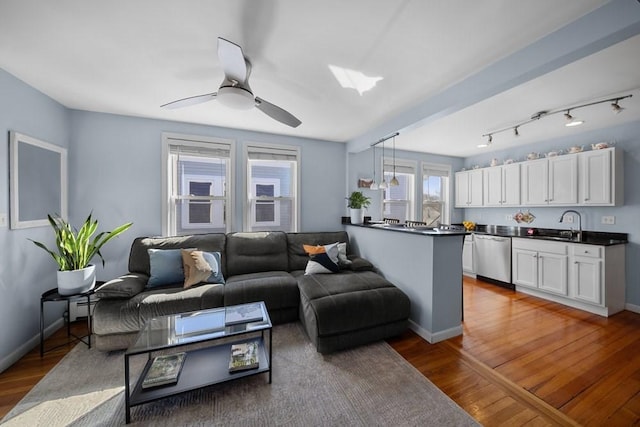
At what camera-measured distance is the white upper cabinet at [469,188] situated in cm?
480

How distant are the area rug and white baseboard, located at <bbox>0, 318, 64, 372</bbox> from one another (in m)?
0.40

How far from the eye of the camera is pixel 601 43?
4.62ft

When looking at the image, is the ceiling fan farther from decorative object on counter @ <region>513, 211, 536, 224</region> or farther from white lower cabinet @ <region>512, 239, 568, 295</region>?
decorative object on counter @ <region>513, 211, 536, 224</region>

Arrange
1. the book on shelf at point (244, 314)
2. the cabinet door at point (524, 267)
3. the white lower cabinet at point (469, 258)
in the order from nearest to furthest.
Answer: the book on shelf at point (244, 314) → the cabinet door at point (524, 267) → the white lower cabinet at point (469, 258)

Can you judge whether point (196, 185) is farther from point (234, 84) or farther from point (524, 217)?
point (524, 217)

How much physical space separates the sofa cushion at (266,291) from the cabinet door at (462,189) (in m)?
4.21

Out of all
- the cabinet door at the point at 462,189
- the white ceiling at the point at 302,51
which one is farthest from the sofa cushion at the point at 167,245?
the cabinet door at the point at 462,189

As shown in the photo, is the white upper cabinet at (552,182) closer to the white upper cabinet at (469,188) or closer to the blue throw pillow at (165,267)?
the white upper cabinet at (469,188)

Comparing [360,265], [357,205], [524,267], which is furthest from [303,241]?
[524,267]

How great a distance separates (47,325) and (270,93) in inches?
131

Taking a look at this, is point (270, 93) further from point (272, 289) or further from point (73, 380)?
point (73, 380)

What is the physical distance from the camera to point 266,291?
256 centimetres

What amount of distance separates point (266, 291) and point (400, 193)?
3.38 metres

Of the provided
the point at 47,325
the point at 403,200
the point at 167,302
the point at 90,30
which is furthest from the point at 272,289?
the point at 403,200
